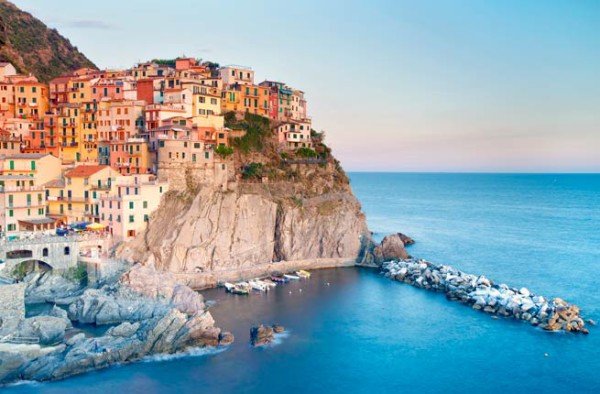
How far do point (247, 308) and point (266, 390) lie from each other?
13123 millimetres

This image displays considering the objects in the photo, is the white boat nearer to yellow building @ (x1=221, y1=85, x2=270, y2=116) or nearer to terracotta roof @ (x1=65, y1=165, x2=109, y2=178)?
terracotta roof @ (x1=65, y1=165, x2=109, y2=178)

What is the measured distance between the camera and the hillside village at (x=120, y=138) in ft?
163

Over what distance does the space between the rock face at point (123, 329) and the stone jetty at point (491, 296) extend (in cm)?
1974

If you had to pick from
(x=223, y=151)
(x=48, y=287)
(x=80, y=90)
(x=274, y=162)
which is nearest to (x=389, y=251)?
(x=274, y=162)

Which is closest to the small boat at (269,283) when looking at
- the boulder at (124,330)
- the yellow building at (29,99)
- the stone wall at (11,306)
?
the boulder at (124,330)

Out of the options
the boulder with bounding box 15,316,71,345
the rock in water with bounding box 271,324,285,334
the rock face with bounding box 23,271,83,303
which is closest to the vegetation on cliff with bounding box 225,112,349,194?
the rock face with bounding box 23,271,83,303

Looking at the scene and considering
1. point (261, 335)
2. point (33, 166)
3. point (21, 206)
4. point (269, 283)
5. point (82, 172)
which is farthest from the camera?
point (33, 166)

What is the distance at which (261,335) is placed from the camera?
120 feet

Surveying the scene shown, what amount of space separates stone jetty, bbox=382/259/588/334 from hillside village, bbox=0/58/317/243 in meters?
18.4

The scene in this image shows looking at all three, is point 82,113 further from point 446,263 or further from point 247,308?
point 446,263

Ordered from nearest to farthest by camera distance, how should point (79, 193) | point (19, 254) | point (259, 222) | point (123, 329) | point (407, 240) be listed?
point (123, 329), point (19, 254), point (79, 193), point (259, 222), point (407, 240)

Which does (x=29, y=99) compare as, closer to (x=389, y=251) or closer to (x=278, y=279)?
(x=278, y=279)

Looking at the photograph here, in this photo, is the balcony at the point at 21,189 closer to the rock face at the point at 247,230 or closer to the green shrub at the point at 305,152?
the rock face at the point at 247,230

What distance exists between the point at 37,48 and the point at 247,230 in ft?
176
